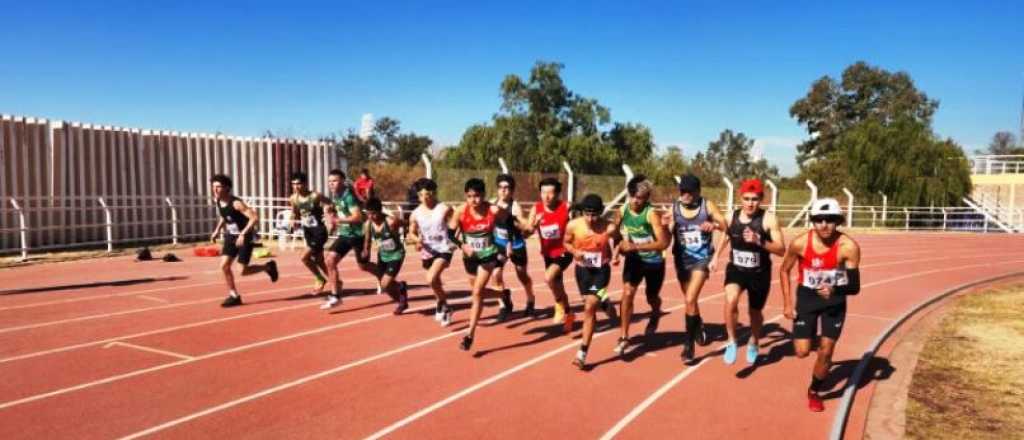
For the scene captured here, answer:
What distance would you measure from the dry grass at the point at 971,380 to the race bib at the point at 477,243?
4.18 meters

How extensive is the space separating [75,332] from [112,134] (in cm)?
1281

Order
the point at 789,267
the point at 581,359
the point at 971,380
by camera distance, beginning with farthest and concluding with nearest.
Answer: the point at 971,380, the point at 581,359, the point at 789,267

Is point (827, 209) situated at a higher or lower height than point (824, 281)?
higher

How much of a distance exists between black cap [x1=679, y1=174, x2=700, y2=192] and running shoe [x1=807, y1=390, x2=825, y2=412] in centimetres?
224

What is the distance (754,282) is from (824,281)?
1113 mm

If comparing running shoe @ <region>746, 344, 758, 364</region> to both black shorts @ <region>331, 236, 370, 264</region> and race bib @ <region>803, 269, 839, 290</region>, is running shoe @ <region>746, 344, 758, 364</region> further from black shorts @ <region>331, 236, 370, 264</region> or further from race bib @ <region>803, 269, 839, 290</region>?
black shorts @ <region>331, 236, 370, 264</region>

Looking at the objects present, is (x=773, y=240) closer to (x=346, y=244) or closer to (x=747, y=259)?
(x=747, y=259)

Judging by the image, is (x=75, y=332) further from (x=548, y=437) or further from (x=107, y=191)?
(x=107, y=191)

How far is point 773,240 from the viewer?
21.2 feet

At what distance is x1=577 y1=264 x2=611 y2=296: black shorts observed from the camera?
680 centimetres

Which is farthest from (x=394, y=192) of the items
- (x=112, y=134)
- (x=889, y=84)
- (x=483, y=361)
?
(x=889, y=84)

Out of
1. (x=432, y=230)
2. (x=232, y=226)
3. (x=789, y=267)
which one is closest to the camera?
(x=789, y=267)

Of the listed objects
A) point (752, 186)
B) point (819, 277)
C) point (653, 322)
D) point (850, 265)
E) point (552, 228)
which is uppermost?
point (752, 186)

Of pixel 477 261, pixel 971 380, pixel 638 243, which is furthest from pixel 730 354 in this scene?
pixel 477 261
